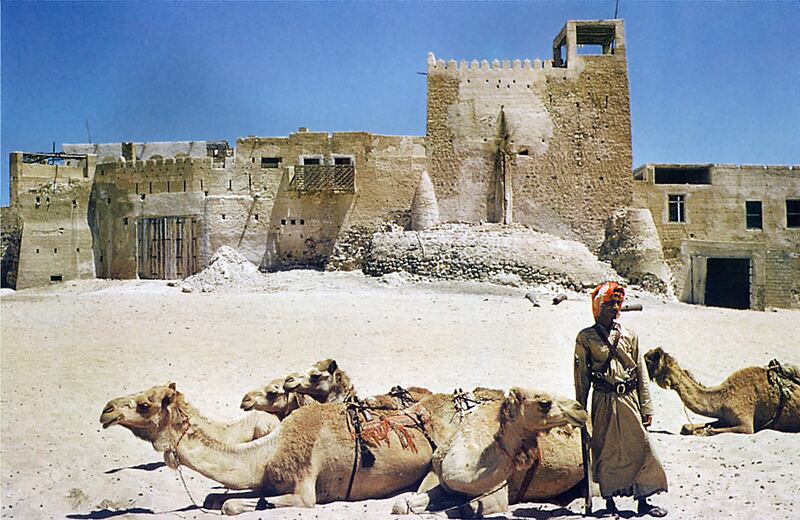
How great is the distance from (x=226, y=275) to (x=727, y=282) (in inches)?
690

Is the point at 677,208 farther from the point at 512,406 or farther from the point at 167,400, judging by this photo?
the point at 167,400

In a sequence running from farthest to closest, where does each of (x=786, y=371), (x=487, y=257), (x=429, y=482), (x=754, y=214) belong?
(x=754, y=214), (x=487, y=257), (x=786, y=371), (x=429, y=482)

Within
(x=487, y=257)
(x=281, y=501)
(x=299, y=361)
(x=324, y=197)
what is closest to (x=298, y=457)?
(x=281, y=501)

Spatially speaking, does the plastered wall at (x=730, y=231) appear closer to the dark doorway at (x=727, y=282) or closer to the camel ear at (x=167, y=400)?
the dark doorway at (x=727, y=282)

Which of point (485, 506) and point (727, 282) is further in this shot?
point (727, 282)

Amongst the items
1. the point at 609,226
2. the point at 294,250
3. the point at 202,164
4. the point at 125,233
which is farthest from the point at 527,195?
the point at 125,233

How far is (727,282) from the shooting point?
1123 inches

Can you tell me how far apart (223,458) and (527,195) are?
21.3 m

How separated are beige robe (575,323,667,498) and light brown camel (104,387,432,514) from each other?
1555 mm

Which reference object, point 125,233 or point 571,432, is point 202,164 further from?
point 571,432

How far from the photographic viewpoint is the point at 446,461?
21.7 ft

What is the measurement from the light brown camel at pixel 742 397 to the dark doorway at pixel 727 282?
1948 centimetres

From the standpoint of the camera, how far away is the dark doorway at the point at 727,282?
27.7 m

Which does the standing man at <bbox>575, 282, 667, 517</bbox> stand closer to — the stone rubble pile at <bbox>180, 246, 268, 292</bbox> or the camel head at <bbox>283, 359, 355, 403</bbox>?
the camel head at <bbox>283, 359, 355, 403</bbox>
